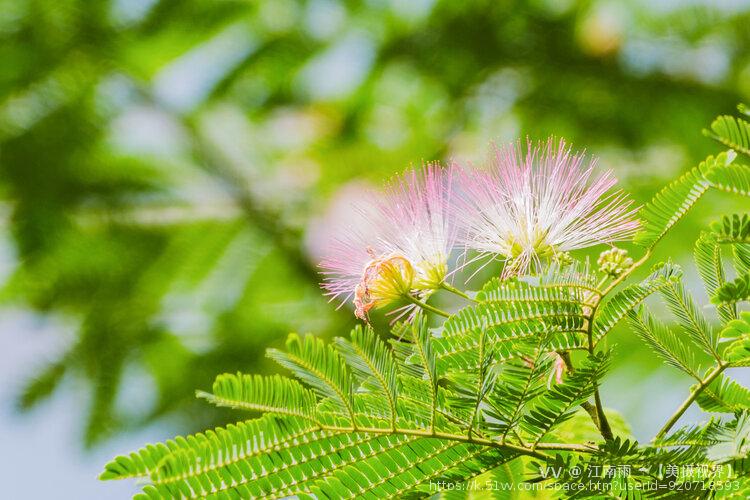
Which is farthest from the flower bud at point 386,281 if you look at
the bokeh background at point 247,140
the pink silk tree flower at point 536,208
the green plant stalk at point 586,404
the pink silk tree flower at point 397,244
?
the bokeh background at point 247,140

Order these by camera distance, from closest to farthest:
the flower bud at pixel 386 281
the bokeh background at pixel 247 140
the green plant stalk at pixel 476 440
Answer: the green plant stalk at pixel 476 440, the flower bud at pixel 386 281, the bokeh background at pixel 247 140

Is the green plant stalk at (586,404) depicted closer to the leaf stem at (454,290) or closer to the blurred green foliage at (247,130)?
the leaf stem at (454,290)

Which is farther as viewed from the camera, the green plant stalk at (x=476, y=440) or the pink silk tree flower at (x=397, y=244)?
the pink silk tree flower at (x=397, y=244)

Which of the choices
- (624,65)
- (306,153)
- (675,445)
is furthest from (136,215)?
(675,445)

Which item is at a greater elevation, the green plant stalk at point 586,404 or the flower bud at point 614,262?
the flower bud at point 614,262

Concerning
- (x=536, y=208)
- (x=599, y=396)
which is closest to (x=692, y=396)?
(x=599, y=396)


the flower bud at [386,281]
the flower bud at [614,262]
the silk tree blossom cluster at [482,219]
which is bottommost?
the flower bud at [614,262]

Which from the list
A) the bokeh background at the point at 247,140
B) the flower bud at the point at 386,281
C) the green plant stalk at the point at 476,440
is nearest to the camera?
the green plant stalk at the point at 476,440
